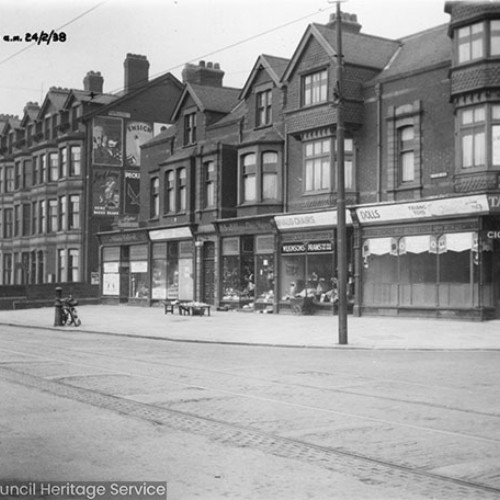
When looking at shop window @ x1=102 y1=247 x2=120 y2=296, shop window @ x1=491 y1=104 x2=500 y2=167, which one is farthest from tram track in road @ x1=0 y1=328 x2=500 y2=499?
shop window @ x1=102 y1=247 x2=120 y2=296

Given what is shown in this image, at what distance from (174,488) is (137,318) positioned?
26.3 m

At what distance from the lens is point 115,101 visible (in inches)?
1943

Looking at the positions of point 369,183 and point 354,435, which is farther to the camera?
point 369,183

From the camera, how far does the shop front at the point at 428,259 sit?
1002 inches

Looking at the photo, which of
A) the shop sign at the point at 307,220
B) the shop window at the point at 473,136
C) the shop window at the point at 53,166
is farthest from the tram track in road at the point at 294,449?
the shop window at the point at 53,166

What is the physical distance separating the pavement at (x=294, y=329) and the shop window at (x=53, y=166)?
65.3 feet

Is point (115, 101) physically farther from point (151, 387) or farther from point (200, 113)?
point (151, 387)

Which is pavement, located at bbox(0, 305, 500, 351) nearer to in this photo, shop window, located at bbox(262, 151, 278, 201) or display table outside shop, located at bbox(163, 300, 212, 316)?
display table outside shop, located at bbox(163, 300, 212, 316)

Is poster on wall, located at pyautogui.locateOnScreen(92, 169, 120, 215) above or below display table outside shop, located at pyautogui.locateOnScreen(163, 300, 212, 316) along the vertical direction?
above

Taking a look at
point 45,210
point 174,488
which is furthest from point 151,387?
point 45,210

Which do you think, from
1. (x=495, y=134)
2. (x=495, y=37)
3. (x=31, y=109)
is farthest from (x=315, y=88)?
(x=31, y=109)

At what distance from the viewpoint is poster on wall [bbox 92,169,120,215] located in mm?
49125

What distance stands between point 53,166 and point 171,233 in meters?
15.9

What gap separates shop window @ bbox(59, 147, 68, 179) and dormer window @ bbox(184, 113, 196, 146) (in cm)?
1302
